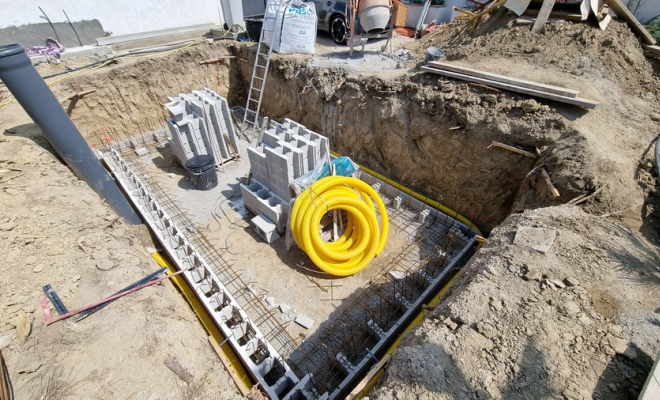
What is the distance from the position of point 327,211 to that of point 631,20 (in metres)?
8.96

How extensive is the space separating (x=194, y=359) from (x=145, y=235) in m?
3.96

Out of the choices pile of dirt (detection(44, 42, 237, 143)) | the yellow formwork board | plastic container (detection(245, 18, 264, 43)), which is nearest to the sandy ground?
pile of dirt (detection(44, 42, 237, 143))

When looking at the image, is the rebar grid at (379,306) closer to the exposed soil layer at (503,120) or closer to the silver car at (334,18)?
the exposed soil layer at (503,120)

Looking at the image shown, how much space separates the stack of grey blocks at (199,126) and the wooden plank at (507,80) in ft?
20.2

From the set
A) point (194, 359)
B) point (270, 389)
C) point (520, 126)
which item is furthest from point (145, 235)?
point (520, 126)

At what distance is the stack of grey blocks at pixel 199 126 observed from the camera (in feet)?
26.4

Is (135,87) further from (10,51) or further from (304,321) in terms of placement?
(304,321)

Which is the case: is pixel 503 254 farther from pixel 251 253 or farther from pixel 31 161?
pixel 31 161

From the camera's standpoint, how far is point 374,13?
8789mm

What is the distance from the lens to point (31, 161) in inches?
237

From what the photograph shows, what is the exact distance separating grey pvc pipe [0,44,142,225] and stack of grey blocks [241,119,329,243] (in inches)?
116

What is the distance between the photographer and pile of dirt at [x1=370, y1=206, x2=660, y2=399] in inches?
105

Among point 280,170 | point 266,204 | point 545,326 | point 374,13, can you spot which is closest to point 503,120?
point 545,326

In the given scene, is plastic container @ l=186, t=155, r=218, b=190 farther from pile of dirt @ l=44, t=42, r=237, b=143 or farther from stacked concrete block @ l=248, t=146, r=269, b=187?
pile of dirt @ l=44, t=42, r=237, b=143
